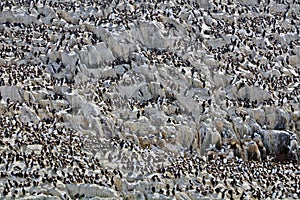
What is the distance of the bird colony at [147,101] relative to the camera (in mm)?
42000

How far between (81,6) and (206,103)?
1779cm

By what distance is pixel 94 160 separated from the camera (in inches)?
1709

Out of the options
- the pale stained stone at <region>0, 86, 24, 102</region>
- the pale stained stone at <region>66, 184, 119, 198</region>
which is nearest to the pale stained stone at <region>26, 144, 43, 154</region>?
the pale stained stone at <region>66, 184, 119, 198</region>

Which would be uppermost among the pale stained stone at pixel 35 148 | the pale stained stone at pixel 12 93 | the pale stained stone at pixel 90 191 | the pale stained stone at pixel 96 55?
the pale stained stone at pixel 96 55

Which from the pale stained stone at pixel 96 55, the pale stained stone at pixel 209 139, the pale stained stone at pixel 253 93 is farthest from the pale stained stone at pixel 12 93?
the pale stained stone at pixel 253 93

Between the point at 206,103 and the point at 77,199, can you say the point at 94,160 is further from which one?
the point at 206,103

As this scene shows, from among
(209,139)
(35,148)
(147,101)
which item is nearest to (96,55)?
(147,101)

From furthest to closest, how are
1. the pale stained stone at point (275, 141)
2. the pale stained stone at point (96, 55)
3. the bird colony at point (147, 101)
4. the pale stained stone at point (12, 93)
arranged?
the pale stained stone at point (96, 55)
the pale stained stone at point (275, 141)
the pale stained stone at point (12, 93)
the bird colony at point (147, 101)

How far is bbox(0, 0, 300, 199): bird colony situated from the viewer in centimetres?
4200

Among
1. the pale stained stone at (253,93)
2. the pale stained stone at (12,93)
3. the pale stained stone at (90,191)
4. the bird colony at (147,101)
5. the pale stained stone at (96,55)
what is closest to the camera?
the pale stained stone at (90,191)

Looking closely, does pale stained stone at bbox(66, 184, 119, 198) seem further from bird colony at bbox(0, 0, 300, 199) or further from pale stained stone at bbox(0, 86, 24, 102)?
pale stained stone at bbox(0, 86, 24, 102)

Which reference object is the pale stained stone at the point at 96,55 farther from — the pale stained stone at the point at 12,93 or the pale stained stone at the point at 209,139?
the pale stained stone at the point at 209,139

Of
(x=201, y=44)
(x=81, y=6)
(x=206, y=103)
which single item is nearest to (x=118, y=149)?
(x=206, y=103)

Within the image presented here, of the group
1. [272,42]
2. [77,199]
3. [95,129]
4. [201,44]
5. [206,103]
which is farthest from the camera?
[272,42]
